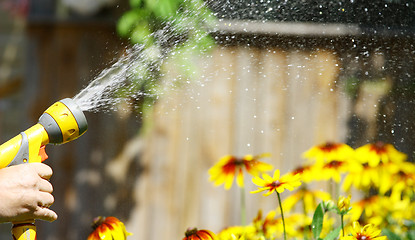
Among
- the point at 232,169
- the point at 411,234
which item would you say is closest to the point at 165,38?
the point at 232,169

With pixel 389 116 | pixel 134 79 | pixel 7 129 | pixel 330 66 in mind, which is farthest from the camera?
pixel 7 129

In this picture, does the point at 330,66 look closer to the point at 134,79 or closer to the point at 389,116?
the point at 389,116

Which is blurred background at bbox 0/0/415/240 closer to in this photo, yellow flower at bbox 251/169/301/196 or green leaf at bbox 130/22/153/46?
green leaf at bbox 130/22/153/46

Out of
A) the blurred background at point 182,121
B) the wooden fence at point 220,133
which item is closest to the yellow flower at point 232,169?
the blurred background at point 182,121

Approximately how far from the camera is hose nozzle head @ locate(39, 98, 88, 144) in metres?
0.96

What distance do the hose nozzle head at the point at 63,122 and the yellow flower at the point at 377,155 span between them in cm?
65

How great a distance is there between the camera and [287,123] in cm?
261

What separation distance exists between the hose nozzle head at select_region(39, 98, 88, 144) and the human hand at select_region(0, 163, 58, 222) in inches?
2.5

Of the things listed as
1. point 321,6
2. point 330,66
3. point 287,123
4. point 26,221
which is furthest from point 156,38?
point 287,123

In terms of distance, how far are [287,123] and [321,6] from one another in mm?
1160

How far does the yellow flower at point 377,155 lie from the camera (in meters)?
1.27

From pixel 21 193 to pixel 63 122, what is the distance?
136 millimetres

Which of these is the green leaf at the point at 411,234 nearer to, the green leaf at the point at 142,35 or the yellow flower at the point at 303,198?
the yellow flower at the point at 303,198

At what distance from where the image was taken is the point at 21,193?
0.91 m
